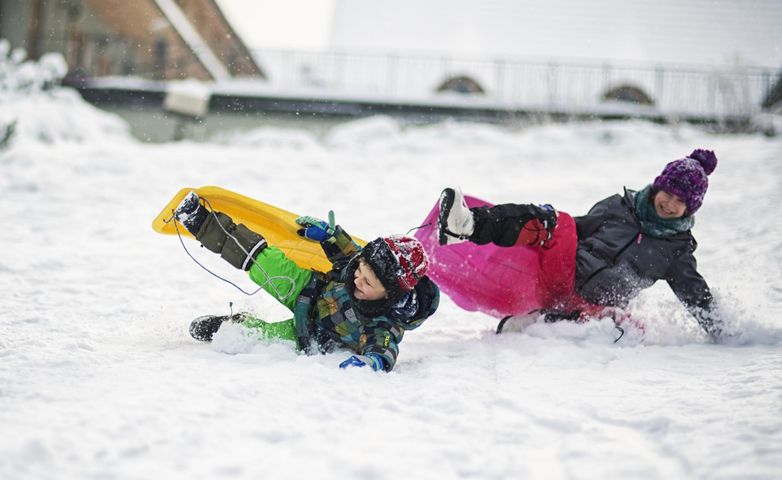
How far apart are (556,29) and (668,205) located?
12.4 metres

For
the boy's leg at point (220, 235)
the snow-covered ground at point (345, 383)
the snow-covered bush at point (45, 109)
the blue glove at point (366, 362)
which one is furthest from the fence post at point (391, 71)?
the blue glove at point (366, 362)

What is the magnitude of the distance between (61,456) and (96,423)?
0.18 meters

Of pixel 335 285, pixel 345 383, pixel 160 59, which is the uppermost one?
pixel 160 59

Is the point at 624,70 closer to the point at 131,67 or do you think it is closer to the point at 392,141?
the point at 392,141

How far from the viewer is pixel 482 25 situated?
48.4 ft

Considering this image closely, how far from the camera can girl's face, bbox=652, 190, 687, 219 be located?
2.90m

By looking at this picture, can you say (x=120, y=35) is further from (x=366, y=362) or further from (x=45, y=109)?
(x=366, y=362)

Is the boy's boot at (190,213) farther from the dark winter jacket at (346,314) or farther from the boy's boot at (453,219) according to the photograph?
the boy's boot at (453,219)

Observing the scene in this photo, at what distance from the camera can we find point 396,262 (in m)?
2.51

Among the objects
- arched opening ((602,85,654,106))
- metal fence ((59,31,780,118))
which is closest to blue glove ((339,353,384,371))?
metal fence ((59,31,780,118))

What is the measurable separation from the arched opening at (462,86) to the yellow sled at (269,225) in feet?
38.5

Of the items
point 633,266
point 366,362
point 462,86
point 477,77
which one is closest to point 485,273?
point 633,266

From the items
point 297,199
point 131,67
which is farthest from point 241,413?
point 131,67

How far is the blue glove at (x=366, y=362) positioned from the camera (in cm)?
232
